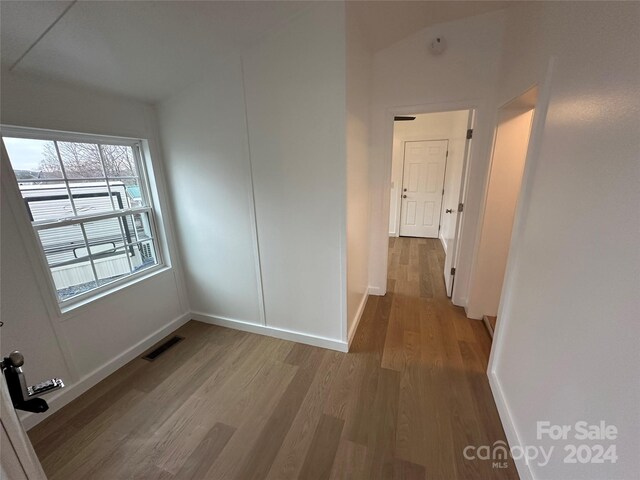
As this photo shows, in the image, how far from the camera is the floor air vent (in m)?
2.24

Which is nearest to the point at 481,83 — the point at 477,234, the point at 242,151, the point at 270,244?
the point at 477,234

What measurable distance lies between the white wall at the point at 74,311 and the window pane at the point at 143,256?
16cm

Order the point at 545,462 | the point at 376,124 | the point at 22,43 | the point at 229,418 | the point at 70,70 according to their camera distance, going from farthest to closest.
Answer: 1. the point at 376,124
2. the point at 229,418
3. the point at 70,70
4. the point at 22,43
5. the point at 545,462

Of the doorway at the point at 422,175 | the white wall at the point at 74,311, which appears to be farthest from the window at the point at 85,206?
the doorway at the point at 422,175

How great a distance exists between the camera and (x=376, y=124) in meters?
2.68

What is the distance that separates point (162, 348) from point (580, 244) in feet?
9.67

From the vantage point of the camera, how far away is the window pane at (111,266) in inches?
80.6

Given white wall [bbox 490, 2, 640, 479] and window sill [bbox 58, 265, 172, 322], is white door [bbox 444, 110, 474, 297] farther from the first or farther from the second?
window sill [bbox 58, 265, 172, 322]

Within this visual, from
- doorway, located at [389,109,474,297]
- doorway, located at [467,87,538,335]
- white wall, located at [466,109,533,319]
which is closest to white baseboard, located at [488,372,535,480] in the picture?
doorway, located at [467,87,538,335]

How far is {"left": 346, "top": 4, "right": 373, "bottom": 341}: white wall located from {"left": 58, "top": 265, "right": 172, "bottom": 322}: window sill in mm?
1837

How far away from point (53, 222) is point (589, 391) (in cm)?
292

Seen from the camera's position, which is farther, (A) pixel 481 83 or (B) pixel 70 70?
(A) pixel 481 83

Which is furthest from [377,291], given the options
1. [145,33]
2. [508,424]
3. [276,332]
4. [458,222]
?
[145,33]

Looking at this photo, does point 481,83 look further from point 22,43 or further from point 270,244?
point 22,43
